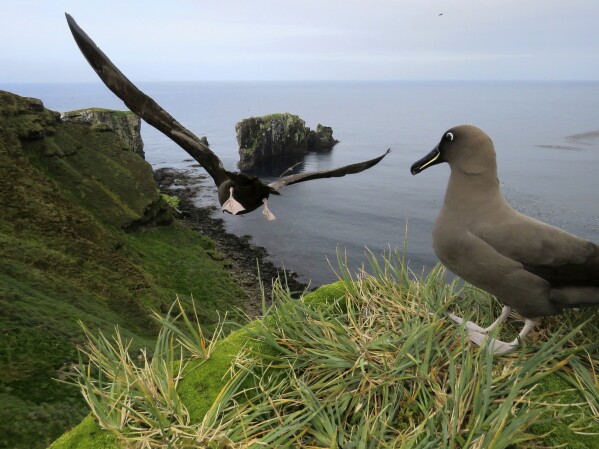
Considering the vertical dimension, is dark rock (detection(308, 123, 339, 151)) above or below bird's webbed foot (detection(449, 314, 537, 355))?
below

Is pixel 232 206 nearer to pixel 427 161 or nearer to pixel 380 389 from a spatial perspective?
pixel 427 161

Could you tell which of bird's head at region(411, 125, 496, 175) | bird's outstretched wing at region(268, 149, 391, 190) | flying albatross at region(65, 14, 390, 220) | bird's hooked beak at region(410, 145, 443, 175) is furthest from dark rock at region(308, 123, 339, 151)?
bird's head at region(411, 125, 496, 175)

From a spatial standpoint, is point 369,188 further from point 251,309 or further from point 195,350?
point 195,350

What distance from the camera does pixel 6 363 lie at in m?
11.0

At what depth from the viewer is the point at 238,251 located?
150 feet

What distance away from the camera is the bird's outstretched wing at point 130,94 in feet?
15.7

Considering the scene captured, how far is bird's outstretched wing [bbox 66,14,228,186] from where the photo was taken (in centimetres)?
480

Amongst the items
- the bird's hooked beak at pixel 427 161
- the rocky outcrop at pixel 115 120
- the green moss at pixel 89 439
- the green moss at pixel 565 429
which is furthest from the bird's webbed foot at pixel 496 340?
the rocky outcrop at pixel 115 120

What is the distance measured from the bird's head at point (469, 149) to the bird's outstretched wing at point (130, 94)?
9.90ft

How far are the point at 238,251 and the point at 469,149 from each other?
1682 inches

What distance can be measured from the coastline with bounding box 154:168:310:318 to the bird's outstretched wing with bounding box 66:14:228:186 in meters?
20.9

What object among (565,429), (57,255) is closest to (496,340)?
(565,429)

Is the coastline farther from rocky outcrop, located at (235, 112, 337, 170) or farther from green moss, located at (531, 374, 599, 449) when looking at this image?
green moss, located at (531, 374, 599, 449)

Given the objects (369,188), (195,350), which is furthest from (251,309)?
(369,188)
